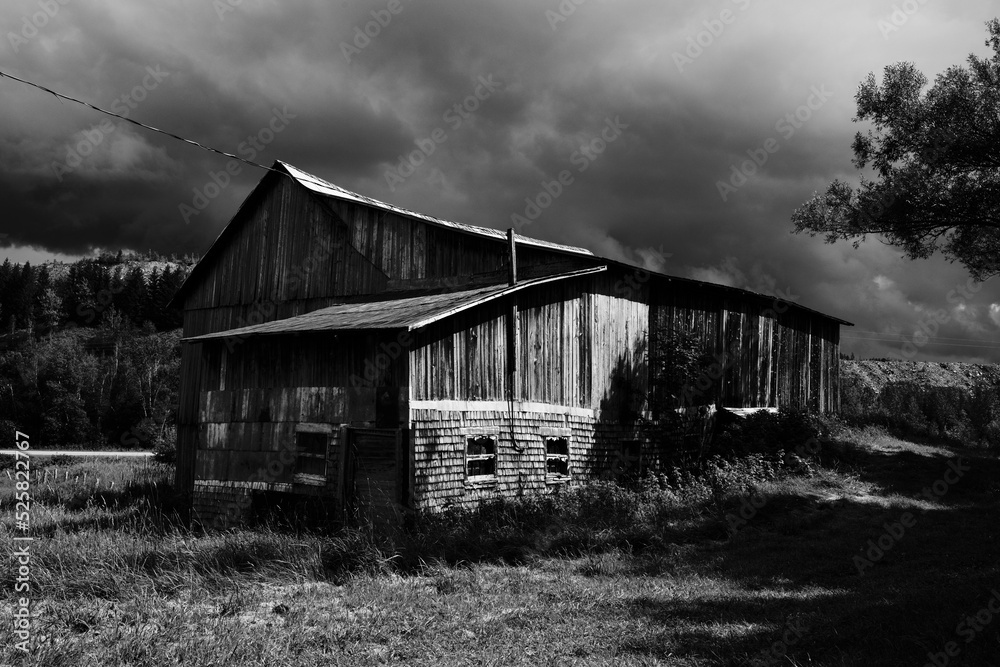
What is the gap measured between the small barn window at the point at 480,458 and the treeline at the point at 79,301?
74674 mm

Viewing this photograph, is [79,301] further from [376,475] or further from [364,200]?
[376,475]

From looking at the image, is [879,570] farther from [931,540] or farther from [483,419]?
[483,419]

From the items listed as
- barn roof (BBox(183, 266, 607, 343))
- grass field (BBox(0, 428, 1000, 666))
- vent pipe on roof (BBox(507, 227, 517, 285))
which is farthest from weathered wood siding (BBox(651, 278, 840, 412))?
grass field (BBox(0, 428, 1000, 666))

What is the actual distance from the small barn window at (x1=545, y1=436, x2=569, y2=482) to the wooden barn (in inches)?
2.0

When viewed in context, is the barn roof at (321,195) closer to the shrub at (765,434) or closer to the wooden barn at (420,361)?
the wooden barn at (420,361)

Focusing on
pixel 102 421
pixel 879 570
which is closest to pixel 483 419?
pixel 879 570

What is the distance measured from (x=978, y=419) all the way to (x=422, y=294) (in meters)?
28.2

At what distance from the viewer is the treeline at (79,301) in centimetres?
8738

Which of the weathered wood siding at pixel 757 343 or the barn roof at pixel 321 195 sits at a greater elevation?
the barn roof at pixel 321 195

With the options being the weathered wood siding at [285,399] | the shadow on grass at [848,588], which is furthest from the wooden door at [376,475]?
the shadow on grass at [848,588]

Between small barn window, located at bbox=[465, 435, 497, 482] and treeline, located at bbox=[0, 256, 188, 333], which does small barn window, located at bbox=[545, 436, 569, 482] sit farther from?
treeline, located at bbox=[0, 256, 188, 333]

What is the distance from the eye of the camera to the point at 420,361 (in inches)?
599

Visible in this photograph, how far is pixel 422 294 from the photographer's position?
1911 centimetres

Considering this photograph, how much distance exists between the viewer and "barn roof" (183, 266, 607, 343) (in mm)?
14789
